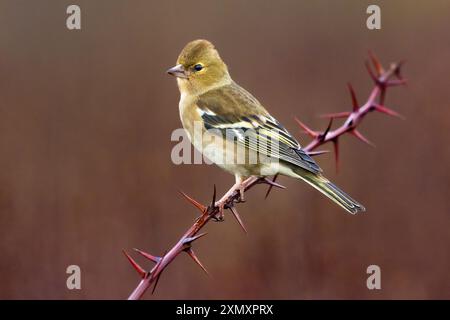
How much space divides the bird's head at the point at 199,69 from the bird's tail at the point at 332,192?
1014 mm

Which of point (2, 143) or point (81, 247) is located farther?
point (2, 143)

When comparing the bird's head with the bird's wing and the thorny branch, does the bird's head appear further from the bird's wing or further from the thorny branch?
the thorny branch

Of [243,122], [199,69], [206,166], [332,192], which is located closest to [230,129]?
[243,122]

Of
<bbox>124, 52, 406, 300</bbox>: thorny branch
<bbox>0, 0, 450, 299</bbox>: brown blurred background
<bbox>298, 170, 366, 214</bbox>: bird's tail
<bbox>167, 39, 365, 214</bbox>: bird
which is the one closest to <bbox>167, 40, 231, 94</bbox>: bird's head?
<bbox>167, 39, 365, 214</bbox>: bird

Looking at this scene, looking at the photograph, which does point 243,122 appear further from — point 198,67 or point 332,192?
point 332,192

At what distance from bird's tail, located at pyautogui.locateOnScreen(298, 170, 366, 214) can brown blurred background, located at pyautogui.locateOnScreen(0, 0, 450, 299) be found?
227 cm

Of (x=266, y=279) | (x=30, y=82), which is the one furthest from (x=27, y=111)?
(x=266, y=279)

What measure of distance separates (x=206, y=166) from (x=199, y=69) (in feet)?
8.97

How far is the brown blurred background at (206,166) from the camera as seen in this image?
264 inches

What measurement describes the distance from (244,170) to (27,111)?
13.1 ft

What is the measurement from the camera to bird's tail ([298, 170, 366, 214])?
4.24 m

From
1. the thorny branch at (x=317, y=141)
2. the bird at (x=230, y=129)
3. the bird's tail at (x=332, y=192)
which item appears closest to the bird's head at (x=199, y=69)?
the bird at (x=230, y=129)

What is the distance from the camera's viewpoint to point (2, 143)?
741 centimetres

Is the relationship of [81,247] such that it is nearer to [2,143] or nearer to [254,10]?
[2,143]
